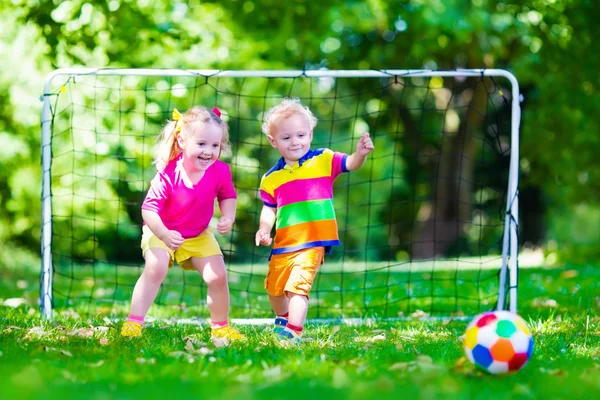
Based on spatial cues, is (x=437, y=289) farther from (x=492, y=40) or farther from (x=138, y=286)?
(x=492, y=40)

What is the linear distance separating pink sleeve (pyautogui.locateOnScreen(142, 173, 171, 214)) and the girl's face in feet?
0.63

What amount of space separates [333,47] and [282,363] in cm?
933

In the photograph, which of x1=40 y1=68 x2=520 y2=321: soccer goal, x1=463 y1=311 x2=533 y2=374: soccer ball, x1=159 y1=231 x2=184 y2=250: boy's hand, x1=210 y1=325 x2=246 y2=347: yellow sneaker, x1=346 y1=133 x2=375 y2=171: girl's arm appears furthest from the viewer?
x1=40 y1=68 x2=520 y2=321: soccer goal

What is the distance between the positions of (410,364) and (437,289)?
4.08 metres

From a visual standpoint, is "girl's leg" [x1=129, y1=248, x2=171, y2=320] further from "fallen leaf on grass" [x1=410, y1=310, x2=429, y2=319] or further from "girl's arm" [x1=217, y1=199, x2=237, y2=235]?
"fallen leaf on grass" [x1=410, y1=310, x2=429, y2=319]

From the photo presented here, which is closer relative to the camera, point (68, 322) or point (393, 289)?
point (68, 322)

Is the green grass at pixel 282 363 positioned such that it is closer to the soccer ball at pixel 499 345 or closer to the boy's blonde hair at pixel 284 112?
the soccer ball at pixel 499 345

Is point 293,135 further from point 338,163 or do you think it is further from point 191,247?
point 191,247

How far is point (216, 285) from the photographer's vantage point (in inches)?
180

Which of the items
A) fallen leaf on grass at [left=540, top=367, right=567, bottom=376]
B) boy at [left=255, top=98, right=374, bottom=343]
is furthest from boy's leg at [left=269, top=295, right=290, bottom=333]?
fallen leaf on grass at [left=540, top=367, right=567, bottom=376]

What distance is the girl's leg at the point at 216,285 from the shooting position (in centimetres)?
458

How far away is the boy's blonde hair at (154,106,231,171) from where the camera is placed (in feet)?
15.2

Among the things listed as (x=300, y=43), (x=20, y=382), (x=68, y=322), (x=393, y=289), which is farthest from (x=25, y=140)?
(x=20, y=382)

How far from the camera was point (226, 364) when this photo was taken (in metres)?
3.49
